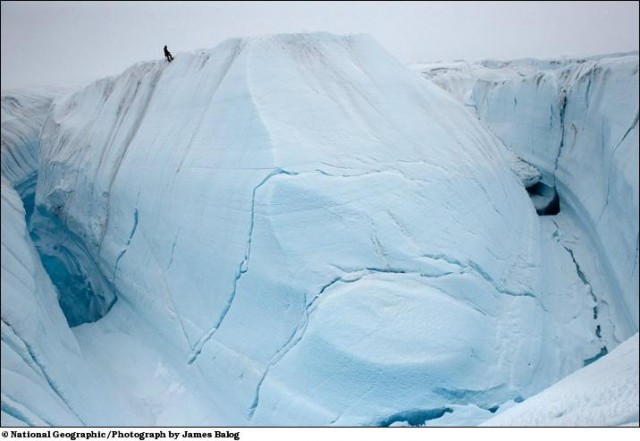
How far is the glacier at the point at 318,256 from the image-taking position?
168 cm

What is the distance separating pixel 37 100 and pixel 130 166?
5.03ft

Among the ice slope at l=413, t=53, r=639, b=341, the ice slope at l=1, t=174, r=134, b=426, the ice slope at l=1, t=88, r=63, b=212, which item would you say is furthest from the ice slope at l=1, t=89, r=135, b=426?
the ice slope at l=413, t=53, r=639, b=341

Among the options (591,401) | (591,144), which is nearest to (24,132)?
(591,401)

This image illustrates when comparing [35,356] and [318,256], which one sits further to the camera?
[318,256]

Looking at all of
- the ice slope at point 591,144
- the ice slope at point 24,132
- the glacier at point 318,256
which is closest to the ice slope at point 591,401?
the glacier at point 318,256

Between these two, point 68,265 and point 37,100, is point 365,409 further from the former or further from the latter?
point 37,100

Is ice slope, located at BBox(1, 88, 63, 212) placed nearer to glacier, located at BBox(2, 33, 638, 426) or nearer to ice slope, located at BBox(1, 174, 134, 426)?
glacier, located at BBox(2, 33, 638, 426)

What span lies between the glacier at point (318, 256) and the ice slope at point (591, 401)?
10.2 inches

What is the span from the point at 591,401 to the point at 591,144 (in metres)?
1.95

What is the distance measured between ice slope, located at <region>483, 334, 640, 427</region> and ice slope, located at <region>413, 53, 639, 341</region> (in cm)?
72

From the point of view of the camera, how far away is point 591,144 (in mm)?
2666

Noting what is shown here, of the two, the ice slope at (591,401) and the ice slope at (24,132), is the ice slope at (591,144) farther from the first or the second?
the ice slope at (24,132)

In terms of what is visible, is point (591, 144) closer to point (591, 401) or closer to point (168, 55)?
point (591, 401)

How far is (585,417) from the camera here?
4.25 ft
